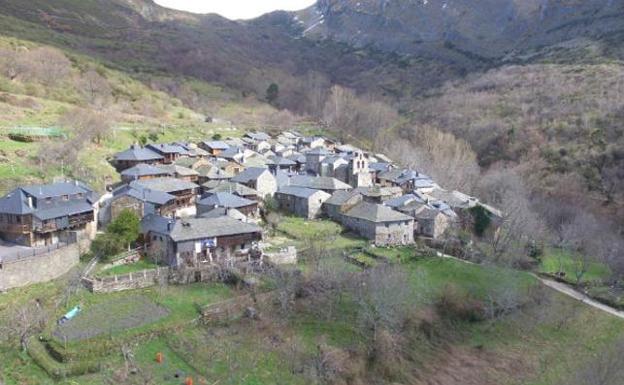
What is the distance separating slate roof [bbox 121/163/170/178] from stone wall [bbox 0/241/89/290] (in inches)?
603

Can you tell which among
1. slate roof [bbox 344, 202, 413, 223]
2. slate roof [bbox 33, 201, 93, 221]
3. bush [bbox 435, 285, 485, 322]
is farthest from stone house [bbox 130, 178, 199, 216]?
bush [bbox 435, 285, 485, 322]

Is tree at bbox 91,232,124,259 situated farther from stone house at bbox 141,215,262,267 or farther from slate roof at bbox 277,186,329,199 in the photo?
slate roof at bbox 277,186,329,199

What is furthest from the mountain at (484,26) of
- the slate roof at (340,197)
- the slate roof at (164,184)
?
the slate roof at (164,184)

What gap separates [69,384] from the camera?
23.1 m

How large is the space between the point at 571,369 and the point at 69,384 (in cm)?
2569

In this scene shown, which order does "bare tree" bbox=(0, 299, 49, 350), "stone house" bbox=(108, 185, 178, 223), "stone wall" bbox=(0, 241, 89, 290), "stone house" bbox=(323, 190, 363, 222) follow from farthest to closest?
"stone house" bbox=(323, 190, 363, 222) < "stone house" bbox=(108, 185, 178, 223) < "stone wall" bbox=(0, 241, 89, 290) < "bare tree" bbox=(0, 299, 49, 350)

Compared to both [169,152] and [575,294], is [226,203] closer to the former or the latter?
[169,152]

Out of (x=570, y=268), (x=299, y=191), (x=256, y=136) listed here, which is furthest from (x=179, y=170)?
(x=570, y=268)

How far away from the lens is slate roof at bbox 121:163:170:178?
47.6 meters

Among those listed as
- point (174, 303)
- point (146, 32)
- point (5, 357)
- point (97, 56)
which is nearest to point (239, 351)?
point (174, 303)

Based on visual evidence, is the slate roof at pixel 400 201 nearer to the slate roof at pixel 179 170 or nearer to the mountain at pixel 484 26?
the slate roof at pixel 179 170

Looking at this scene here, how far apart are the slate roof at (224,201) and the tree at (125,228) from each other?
7986mm

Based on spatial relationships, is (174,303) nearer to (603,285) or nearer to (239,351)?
(239,351)

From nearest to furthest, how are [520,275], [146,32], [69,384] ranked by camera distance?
[69,384]
[520,275]
[146,32]
